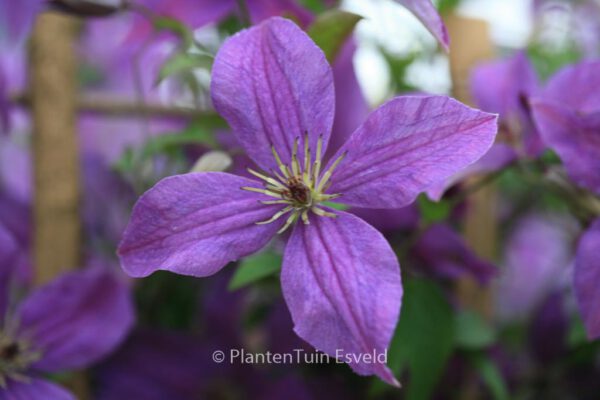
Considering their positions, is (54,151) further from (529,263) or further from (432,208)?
(529,263)

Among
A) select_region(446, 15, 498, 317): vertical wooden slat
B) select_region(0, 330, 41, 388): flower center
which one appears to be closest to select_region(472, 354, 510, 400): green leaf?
select_region(446, 15, 498, 317): vertical wooden slat

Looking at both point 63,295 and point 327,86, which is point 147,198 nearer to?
point 327,86

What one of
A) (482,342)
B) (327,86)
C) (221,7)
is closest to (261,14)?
(221,7)

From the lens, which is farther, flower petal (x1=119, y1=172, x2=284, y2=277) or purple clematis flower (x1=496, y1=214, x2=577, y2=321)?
purple clematis flower (x1=496, y1=214, x2=577, y2=321)

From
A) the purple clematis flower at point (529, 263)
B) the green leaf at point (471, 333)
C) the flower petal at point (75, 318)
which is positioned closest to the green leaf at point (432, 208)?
the green leaf at point (471, 333)

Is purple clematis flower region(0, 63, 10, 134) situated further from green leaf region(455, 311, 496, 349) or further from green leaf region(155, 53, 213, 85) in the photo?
green leaf region(455, 311, 496, 349)

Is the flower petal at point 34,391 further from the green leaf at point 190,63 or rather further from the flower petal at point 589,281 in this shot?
the flower petal at point 589,281
